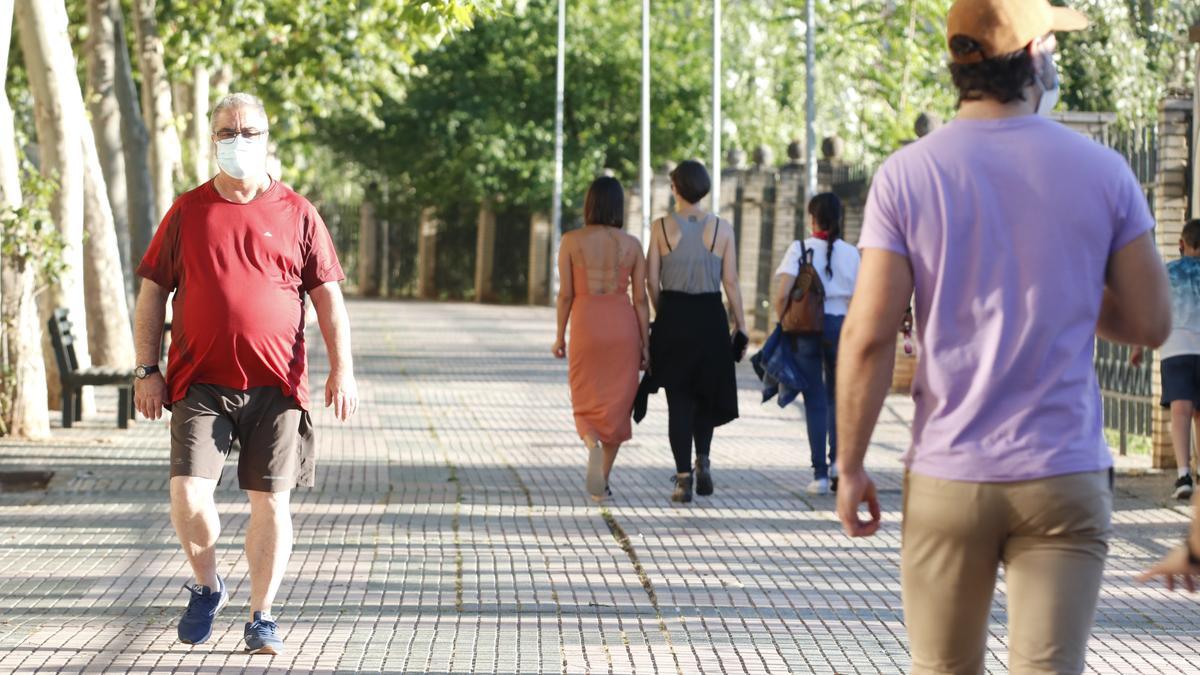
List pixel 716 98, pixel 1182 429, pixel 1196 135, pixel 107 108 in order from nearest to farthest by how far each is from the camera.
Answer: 1. pixel 1182 429
2. pixel 1196 135
3. pixel 107 108
4. pixel 716 98

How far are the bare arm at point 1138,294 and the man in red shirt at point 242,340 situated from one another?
3.01 m

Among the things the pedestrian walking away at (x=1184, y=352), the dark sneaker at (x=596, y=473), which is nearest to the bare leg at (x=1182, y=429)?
the pedestrian walking away at (x=1184, y=352)

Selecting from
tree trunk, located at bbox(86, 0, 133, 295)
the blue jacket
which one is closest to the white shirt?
the blue jacket

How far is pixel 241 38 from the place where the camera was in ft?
88.4

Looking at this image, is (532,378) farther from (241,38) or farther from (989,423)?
(989,423)

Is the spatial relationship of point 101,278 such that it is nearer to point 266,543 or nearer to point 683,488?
point 683,488

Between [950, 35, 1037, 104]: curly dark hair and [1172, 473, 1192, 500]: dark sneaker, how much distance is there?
781 centimetres

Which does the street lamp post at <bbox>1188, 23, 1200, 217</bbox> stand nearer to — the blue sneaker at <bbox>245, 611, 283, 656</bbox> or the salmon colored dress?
the salmon colored dress

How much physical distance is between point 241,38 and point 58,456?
48.4ft

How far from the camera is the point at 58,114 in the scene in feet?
49.9

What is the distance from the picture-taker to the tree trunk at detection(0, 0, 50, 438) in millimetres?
13531

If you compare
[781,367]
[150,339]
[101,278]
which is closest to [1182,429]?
[781,367]

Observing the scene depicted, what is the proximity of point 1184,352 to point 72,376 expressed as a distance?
7.85m

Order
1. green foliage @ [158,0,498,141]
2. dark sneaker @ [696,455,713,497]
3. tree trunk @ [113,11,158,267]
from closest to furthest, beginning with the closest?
dark sneaker @ [696,455,713,497] → tree trunk @ [113,11,158,267] → green foliage @ [158,0,498,141]
